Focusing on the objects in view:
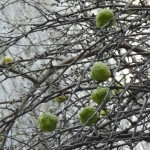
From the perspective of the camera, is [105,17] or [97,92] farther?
[105,17]

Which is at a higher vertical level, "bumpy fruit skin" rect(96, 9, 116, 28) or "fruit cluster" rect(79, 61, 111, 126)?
"bumpy fruit skin" rect(96, 9, 116, 28)

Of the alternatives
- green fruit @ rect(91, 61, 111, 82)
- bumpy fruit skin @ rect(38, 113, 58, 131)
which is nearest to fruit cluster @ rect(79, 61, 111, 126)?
green fruit @ rect(91, 61, 111, 82)

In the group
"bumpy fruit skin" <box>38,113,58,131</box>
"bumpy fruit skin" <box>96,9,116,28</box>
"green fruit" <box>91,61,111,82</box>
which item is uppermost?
"bumpy fruit skin" <box>96,9,116,28</box>

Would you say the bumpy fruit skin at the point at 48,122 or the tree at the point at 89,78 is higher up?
the tree at the point at 89,78

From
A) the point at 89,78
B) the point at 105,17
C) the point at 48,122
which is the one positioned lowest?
the point at 48,122

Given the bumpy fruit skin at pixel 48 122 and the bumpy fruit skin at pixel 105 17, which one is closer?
the bumpy fruit skin at pixel 48 122

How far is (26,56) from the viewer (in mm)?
5129

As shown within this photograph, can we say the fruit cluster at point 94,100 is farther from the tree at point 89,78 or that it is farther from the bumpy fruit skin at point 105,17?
the bumpy fruit skin at point 105,17

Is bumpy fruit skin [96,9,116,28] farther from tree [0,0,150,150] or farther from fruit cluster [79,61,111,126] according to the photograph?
fruit cluster [79,61,111,126]

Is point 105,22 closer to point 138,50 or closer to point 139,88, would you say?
point 139,88

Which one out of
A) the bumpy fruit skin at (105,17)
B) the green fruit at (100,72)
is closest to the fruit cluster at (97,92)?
the green fruit at (100,72)

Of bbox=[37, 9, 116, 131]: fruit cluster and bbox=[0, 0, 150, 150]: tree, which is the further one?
bbox=[0, 0, 150, 150]: tree

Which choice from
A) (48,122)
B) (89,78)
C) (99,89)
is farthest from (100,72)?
(89,78)

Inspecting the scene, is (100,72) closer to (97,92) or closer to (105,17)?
(97,92)
